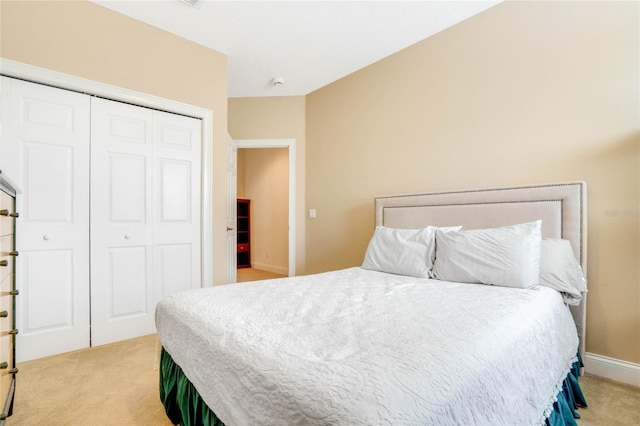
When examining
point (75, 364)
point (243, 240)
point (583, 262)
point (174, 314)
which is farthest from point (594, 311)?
point (243, 240)

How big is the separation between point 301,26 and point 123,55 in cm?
151

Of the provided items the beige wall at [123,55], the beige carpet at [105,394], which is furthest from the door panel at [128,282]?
the beige wall at [123,55]

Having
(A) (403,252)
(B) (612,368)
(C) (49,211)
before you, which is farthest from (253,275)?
(B) (612,368)

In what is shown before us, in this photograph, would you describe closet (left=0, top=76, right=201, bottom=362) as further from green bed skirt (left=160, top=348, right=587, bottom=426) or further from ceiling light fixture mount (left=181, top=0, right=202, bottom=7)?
green bed skirt (left=160, top=348, right=587, bottom=426)

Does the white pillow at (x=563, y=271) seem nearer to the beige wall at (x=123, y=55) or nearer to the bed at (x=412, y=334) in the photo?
the bed at (x=412, y=334)

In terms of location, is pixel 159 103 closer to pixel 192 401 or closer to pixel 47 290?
pixel 47 290

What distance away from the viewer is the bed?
726 mm

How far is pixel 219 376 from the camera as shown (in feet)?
3.14

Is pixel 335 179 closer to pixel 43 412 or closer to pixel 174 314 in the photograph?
pixel 174 314

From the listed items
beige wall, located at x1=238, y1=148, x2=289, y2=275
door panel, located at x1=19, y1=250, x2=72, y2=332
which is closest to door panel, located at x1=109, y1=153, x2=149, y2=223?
door panel, located at x1=19, y1=250, x2=72, y2=332

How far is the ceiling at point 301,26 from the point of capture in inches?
94.1

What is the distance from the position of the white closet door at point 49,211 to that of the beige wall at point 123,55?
0.82 ft

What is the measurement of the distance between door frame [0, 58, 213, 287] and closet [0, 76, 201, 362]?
0.18ft

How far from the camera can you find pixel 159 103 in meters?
2.70
